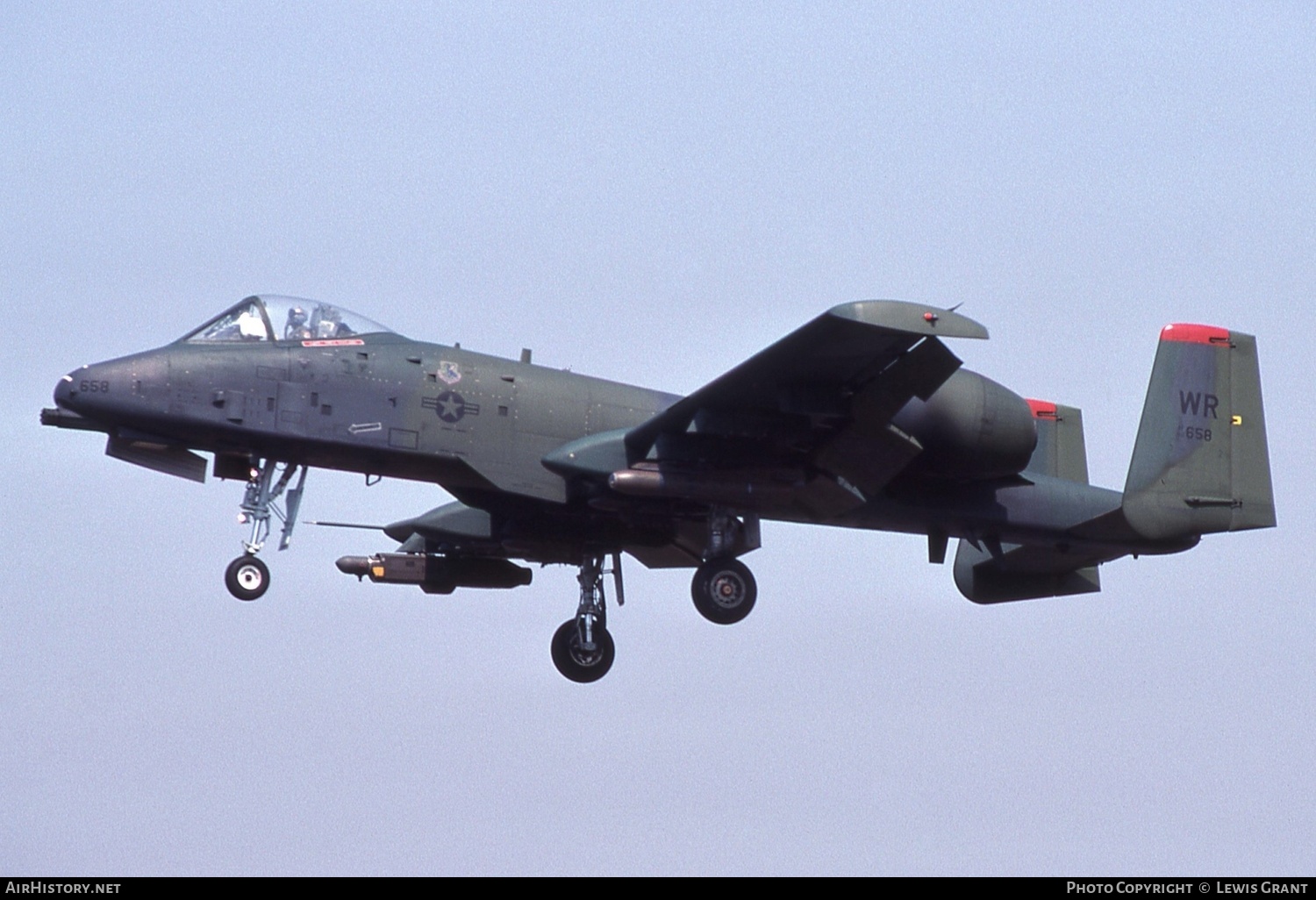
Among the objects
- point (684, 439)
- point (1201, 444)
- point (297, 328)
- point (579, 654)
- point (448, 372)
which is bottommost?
point (579, 654)

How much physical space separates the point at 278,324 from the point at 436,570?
412 centimetres

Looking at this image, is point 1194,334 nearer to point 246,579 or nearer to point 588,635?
point 588,635

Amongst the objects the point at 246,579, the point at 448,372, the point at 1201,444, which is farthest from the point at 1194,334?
the point at 246,579

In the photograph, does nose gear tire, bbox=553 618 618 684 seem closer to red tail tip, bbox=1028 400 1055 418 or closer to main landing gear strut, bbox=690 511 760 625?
main landing gear strut, bbox=690 511 760 625

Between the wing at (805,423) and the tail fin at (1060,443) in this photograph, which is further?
the tail fin at (1060,443)

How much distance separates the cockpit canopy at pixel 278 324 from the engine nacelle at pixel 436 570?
3.30m

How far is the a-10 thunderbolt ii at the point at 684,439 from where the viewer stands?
2202cm

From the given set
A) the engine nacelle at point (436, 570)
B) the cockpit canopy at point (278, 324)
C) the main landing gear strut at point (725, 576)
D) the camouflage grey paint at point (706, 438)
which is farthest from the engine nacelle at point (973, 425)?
the cockpit canopy at point (278, 324)

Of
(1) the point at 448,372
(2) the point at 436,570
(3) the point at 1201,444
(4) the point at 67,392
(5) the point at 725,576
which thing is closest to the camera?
(4) the point at 67,392

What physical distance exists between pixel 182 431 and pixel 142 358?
88 centimetres

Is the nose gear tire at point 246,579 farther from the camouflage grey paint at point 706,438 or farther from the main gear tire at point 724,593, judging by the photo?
the main gear tire at point 724,593

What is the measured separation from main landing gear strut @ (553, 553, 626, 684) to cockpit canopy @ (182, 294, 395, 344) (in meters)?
4.14

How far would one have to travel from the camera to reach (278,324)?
2283 cm

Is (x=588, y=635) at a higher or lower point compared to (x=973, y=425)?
lower
